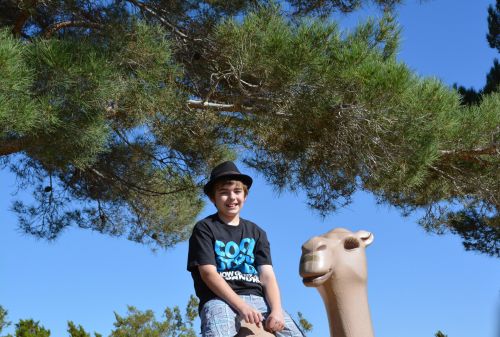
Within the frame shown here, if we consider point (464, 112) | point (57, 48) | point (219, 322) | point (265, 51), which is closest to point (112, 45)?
point (57, 48)

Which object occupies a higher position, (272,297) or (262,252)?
(262,252)

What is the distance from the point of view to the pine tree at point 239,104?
4727 millimetres

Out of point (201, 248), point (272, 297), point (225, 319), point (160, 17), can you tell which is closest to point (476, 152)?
point (160, 17)

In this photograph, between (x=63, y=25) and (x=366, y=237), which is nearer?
(x=366, y=237)

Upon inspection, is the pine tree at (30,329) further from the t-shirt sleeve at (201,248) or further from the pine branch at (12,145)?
the t-shirt sleeve at (201,248)

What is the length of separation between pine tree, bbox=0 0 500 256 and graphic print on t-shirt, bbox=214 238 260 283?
7.43ft

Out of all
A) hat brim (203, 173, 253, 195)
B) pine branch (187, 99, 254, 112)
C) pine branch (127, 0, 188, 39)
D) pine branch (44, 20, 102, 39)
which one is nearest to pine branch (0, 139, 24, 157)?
pine branch (44, 20, 102, 39)

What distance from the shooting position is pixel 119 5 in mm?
5902

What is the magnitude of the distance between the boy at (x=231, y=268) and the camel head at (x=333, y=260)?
169 mm

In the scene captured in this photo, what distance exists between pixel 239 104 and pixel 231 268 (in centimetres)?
337

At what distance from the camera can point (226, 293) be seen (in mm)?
2303

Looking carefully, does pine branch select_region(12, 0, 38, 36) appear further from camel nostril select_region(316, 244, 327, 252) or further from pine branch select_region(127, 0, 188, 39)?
camel nostril select_region(316, 244, 327, 252)

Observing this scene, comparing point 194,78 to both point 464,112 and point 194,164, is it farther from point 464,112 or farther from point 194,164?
point 464,112

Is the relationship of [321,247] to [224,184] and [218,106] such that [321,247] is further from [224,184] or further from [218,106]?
[218,106]
